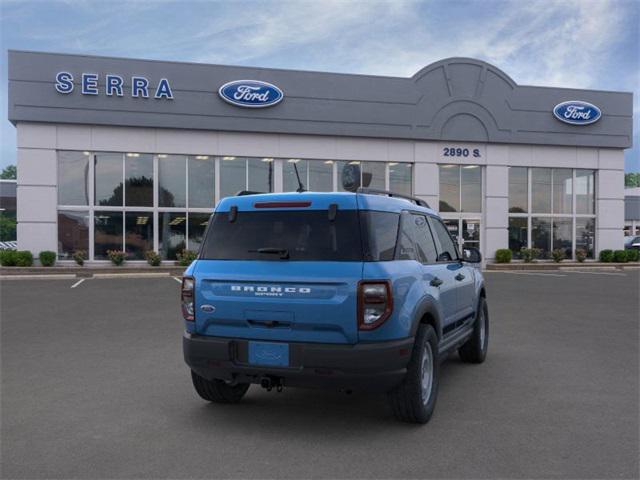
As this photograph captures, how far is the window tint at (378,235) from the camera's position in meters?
4.41

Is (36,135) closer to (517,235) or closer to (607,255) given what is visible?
(517,235)

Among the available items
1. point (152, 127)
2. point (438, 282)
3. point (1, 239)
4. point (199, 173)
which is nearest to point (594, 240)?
point (199, 173)

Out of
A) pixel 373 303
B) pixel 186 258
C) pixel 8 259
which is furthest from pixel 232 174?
pixel 373 303

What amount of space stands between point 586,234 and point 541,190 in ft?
11.2

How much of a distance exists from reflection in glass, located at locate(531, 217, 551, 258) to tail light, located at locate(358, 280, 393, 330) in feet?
82.8

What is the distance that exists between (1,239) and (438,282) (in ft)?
231

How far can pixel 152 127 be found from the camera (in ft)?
76.8

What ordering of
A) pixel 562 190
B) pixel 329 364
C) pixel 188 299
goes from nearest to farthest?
pixel 329 364 < pixel 188 299 < pixel 562 190

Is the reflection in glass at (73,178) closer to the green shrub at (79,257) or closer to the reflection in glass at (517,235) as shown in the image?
the green shrub at (79,257)

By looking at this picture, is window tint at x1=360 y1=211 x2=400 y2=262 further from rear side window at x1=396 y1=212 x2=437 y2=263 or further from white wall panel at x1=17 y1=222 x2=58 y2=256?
white wall panel at x1=17 y1=222 x2=58 y2=256

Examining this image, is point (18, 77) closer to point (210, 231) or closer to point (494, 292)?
point (494, 292)

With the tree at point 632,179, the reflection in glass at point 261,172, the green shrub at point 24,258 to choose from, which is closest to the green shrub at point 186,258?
the reflection in glass at point 261,172

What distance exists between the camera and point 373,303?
14.0 feet

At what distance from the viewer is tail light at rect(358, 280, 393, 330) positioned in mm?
4250
